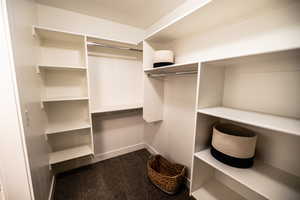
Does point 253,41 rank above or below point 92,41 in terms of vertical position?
below

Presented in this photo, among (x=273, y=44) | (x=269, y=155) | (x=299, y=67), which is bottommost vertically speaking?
(x=269, y=155)

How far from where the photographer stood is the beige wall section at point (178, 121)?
1.53m

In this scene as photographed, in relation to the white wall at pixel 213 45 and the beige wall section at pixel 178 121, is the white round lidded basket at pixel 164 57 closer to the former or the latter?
the white wall at pixel 213 45

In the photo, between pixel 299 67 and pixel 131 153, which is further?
pixel 131 153

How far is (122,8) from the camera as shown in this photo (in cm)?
158

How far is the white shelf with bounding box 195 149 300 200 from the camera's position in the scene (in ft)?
2.36

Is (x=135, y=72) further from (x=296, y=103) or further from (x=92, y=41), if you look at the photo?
(x=296, y=103)

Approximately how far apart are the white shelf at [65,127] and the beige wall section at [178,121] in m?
1.19

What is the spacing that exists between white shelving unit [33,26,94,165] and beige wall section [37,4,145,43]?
205mm

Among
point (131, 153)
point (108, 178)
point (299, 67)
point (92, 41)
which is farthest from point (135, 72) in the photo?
point (299, 67)

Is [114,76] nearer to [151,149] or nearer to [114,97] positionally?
[114,97]

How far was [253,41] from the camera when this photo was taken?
95 cm

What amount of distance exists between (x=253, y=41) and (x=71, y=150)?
2.52m

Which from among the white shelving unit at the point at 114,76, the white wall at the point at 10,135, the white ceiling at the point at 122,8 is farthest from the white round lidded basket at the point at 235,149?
the white ceiling at the point at 122,8
